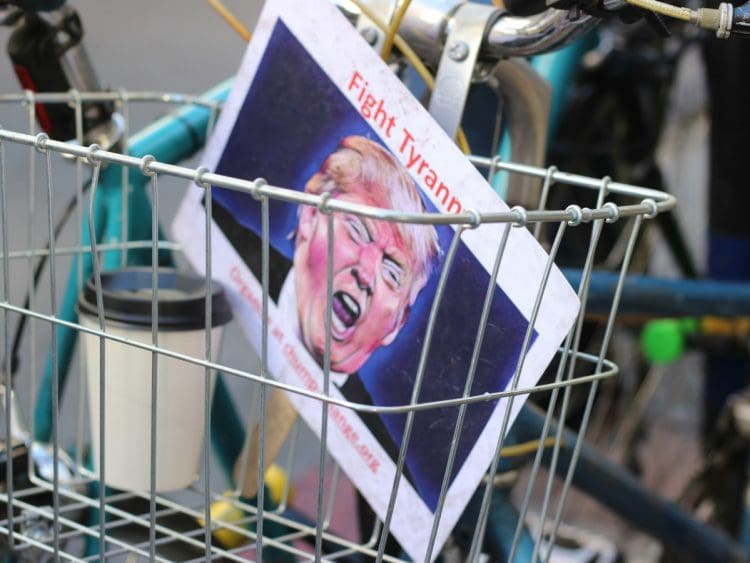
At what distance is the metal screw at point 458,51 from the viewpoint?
57 cm

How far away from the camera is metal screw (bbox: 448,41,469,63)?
0.57 m

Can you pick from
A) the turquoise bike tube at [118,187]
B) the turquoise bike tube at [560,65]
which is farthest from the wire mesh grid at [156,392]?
the turquoise bike tube at [560,65]

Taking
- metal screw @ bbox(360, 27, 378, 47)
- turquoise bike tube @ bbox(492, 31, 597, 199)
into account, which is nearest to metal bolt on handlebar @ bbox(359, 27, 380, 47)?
metal screw @ bbox(360, 27, 378, 47)

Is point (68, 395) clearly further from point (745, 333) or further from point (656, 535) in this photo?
point (745, 333)

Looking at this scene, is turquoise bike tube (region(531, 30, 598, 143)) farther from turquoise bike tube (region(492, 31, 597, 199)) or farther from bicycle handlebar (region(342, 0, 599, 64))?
bicycle handlebar (region(342, 0, 599, 64))

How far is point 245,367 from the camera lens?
1542 millimetres

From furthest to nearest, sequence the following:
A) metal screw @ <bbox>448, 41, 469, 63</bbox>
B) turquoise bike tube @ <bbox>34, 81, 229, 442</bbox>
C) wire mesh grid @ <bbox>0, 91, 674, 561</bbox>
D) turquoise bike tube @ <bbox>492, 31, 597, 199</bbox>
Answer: turquoise bike tube @ <bbox>492, 31, 597, 199</bbox>
turquoise bike tube @ <bbox>34, 81, 229, 442</bbox>
metal screw @ <bbox>448, 41, 469, 63</bbox>
wire mesh grid @ <bbox>0, 91, 674, 561</bbox>

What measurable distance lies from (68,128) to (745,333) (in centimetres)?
100

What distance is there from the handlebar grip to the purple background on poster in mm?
144

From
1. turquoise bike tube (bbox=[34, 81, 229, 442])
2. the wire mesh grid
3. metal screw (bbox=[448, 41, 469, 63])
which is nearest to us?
the wire mesh grid

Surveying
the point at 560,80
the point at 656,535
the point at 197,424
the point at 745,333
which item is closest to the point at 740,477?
the point at 745,333

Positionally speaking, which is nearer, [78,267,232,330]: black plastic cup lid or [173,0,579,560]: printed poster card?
[173,0,579,560]: printed poster card

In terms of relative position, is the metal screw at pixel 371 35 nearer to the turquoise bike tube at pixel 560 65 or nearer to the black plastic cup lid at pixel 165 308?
the black plastic cup lid at pixel 165 308

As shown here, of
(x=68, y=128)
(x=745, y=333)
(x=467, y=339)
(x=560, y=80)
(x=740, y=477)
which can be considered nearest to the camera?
(x=467, y=339)
